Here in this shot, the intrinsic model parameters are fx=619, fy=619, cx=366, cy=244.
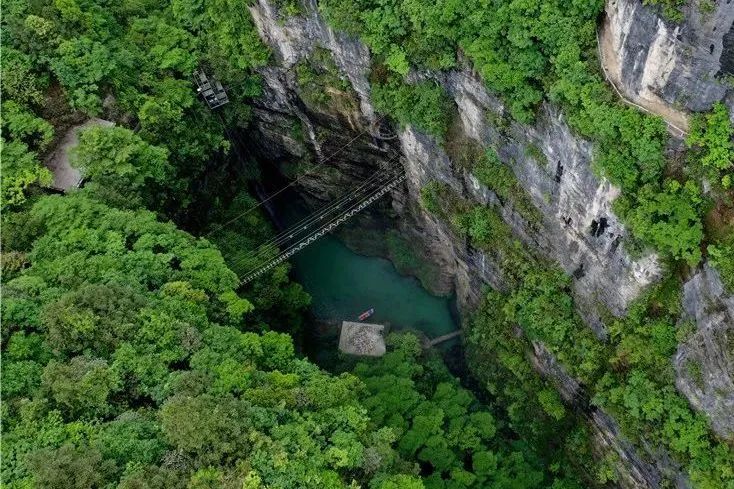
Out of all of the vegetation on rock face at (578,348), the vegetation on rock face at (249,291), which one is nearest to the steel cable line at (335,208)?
the vegetation on rock face at (249,291)

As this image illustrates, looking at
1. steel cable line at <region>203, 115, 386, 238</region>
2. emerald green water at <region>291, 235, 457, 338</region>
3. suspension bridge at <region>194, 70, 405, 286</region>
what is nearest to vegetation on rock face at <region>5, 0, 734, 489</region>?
steel cable line at <region>203, 115, 386, 238</region>

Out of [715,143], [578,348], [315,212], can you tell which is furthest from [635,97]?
[315,212]

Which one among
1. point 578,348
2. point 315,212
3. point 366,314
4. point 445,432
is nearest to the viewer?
point 578,348

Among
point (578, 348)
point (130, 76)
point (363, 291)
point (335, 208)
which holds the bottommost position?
point (363, 291)

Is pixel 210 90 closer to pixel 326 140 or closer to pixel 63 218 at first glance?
pixel 326 140

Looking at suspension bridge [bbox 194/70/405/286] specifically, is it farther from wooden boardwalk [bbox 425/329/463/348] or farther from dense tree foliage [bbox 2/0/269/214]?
wooden boardwalk [bbox 425/329/463/348]

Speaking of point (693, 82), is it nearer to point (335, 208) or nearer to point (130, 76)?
point (335, 208)
